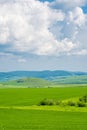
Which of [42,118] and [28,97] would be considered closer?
[42,118]

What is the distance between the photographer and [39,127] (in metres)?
35.9

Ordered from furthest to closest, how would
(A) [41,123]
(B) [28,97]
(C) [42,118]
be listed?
(B) [28,97] → (C) [42,118] → (A) [41,123]

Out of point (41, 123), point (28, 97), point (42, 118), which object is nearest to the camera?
point (41, 123)

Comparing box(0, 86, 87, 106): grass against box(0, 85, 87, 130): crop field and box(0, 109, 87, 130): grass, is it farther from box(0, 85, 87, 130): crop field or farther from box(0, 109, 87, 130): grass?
box(0, 109, 87, 130): grass

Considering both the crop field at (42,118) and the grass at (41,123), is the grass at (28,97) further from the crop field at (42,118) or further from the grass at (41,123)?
the grass at (41,123)

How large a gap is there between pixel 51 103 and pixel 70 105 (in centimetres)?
515

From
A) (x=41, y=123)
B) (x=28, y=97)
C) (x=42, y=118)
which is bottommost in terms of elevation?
(x=41, y=123)

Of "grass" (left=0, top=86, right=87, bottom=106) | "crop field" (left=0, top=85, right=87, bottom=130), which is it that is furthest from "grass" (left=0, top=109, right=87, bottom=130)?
"grass" (left=0, top=86, right=87, bottom=106)

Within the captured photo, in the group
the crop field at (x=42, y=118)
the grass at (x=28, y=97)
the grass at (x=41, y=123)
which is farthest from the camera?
the grass at (x=28, y=97)

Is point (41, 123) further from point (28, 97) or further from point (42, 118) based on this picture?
point (28, 97)

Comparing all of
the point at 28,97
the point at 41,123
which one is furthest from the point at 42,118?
the point at 28,97

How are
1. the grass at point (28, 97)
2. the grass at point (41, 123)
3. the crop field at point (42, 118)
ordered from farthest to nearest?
the grass at point (28, 97)
the crop field at point (42, 118)
the grass at point (41, 123)

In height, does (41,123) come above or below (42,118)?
below

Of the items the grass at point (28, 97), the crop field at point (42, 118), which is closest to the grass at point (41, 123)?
the crop field at point (42, 118)
